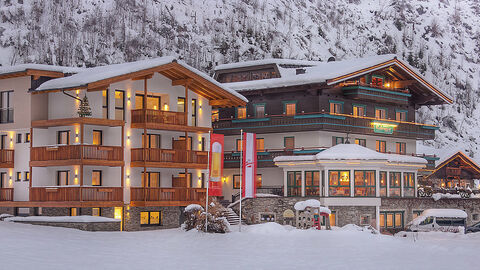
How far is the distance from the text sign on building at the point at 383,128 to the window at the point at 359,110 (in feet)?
4.68

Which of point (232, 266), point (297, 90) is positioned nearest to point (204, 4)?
point (297, 90)

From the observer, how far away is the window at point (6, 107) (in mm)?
53500

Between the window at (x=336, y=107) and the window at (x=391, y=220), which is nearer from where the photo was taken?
the window at (x=391, y=220)

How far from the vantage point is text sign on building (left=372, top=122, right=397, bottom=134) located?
67.1m

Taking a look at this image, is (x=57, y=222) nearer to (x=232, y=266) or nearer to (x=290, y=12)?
(x=232, y=266)

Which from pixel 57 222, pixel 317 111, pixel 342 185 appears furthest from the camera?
pixel 317 111

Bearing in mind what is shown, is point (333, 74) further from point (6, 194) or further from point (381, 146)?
point (6, 194)

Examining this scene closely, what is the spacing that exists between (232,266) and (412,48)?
161 metres

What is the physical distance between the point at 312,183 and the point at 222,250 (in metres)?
22.1

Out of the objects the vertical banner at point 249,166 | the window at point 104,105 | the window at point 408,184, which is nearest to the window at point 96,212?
the window at point 104,105

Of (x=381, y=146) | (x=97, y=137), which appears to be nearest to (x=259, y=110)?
(x=381, y=146)

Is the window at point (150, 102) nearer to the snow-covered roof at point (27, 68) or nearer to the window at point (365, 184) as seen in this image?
the snow-covered roof at point (27, 68)

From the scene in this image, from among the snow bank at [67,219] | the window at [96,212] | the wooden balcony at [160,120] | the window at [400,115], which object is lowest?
the snow bank at [67,219]

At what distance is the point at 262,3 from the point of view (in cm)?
17888
